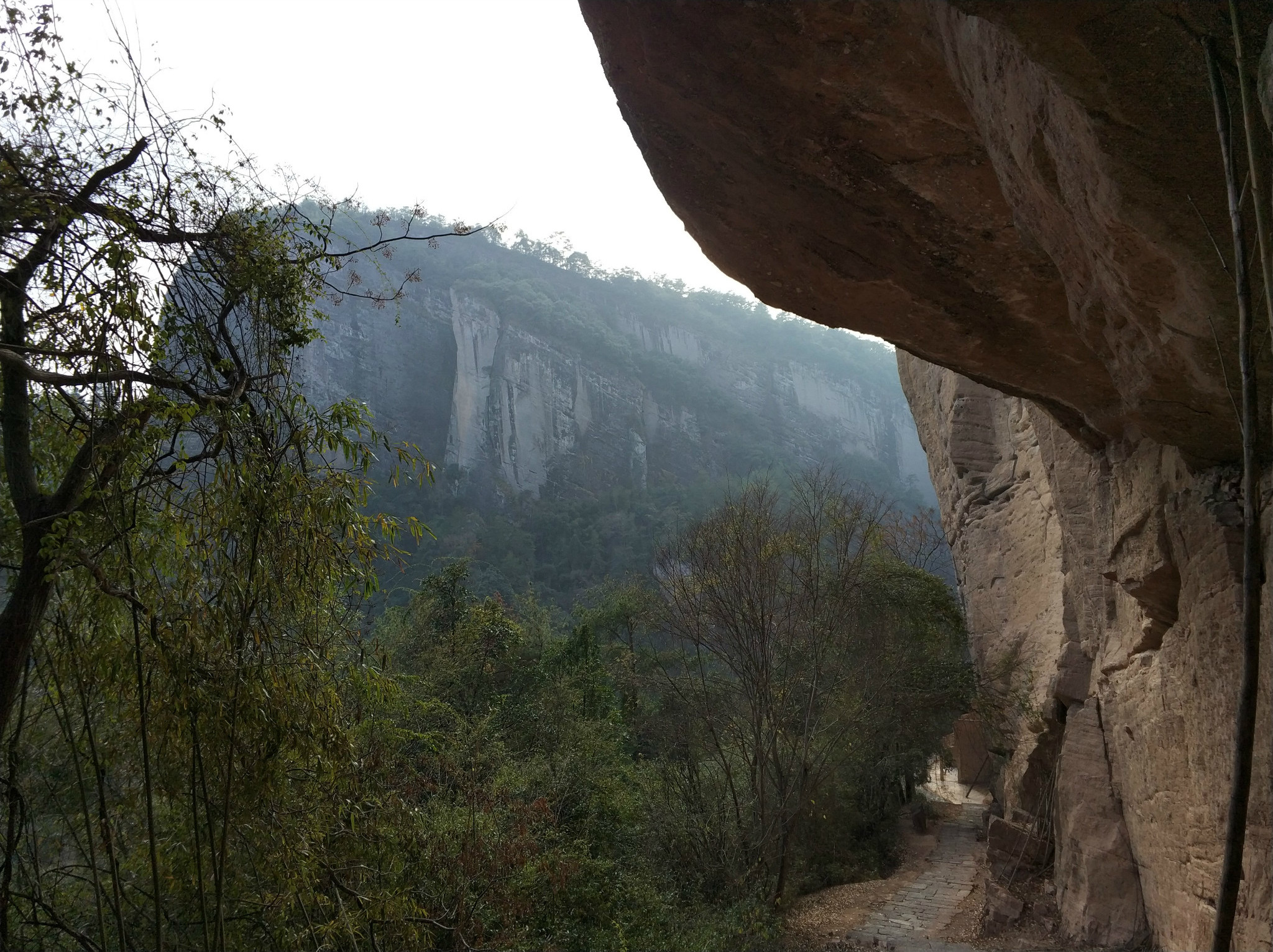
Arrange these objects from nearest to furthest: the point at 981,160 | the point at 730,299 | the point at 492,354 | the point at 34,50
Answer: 1. the point at 34,50
2. the point at 981,160
3. the point at 492,354
4. the point at 730,299

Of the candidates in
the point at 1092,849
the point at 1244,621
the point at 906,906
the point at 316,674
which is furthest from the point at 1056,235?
the point at 906,906

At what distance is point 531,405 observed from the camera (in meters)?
49.9

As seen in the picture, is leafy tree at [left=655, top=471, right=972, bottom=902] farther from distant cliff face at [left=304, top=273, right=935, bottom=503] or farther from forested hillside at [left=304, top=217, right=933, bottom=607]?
distant cliff face at [left=304, top=273, right=935, bottom=503]

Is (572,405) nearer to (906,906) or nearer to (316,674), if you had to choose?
(906,906)

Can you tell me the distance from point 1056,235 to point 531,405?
47.5 m

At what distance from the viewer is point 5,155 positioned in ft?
8.27

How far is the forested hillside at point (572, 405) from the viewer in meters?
41.6

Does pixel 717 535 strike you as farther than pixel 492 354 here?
No

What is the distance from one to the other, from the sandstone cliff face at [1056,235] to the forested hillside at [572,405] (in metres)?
30.8

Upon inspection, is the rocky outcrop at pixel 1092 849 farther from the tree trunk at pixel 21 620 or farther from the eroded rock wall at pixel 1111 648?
the tree trunk at pixel 21 620

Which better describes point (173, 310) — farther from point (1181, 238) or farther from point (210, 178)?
point (1181, 238)

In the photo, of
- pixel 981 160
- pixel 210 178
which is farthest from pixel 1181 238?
pixel 210 178

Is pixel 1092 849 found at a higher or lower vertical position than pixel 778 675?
lower

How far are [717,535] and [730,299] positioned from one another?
60.8 metres
